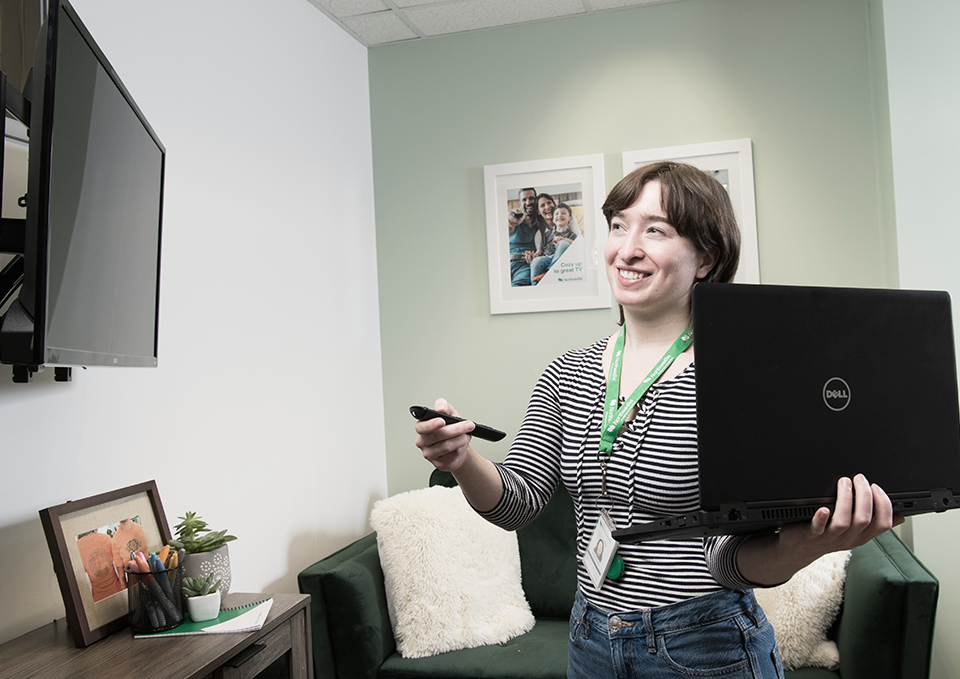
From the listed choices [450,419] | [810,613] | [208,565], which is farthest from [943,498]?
[810,613]

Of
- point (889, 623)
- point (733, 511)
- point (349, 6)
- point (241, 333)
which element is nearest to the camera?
point (733, 511)

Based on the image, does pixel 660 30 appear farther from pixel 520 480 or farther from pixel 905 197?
pixel 520 480

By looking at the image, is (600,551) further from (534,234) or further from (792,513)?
(534,234)

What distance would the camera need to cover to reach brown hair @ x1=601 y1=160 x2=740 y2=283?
1.25 metres

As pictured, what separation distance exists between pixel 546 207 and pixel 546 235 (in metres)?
0.12

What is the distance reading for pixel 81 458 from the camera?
1.79 m

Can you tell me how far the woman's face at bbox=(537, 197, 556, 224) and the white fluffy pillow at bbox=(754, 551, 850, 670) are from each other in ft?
5.67

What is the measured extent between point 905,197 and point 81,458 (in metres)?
2.76

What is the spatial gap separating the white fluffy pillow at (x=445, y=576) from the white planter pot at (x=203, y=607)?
3.22 feet

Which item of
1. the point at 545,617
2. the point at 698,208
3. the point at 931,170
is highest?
the point at 931,170

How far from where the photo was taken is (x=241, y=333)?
2.45 meters

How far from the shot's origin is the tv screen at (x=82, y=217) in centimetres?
114

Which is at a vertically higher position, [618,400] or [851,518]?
[618,400]

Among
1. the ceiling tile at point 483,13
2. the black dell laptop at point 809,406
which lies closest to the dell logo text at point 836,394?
the black dell laptop at point 809,406
